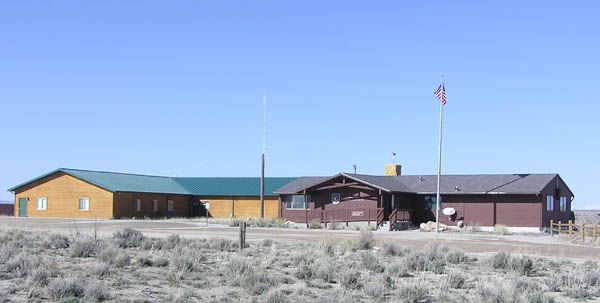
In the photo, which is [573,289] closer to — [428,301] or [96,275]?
[428,301]

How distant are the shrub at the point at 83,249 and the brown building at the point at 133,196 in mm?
42767

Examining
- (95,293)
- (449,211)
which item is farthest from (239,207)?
(95,293)

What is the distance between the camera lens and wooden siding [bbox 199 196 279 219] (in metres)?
71.2

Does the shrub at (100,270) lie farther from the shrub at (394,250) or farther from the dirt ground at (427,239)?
the shrub at (394,250)

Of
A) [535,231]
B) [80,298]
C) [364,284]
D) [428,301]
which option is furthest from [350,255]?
[535,231]

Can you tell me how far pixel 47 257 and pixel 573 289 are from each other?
12877 mm

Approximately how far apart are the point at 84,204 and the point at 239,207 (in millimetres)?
14201

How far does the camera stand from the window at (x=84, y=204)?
6556 centimetres

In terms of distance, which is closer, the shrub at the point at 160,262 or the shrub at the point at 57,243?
the shrub at the point at 160,262

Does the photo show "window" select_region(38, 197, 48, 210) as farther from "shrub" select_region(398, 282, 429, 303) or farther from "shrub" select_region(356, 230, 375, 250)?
→ "shrub" select_region(398, 282, 429, 303)

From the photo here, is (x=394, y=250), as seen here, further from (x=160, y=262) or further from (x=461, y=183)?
(x=461, y=183)

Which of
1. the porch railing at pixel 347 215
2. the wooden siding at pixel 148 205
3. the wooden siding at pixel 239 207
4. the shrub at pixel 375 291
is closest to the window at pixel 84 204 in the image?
the wooden siding at pixel 148 205

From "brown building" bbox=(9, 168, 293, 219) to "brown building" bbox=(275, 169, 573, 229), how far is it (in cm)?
1068

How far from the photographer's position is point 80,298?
45.1ft
